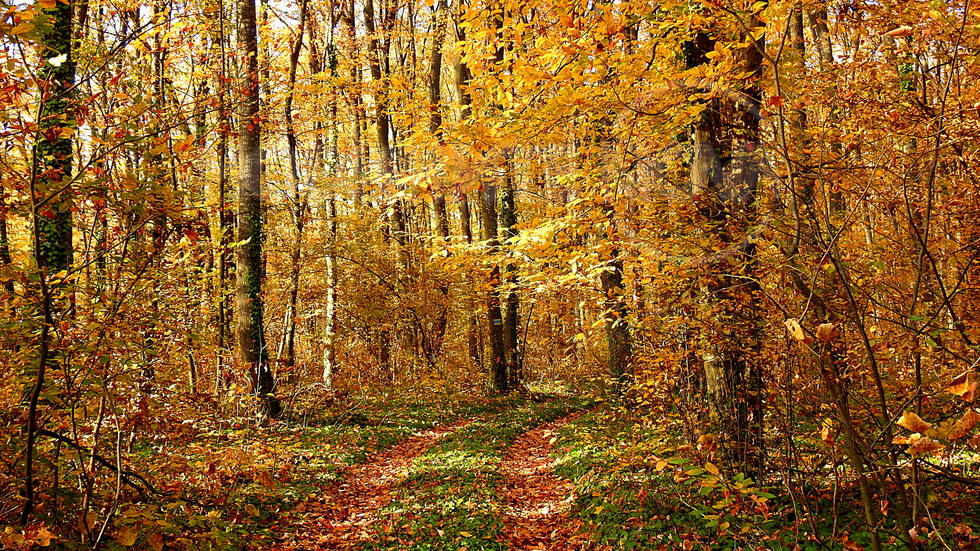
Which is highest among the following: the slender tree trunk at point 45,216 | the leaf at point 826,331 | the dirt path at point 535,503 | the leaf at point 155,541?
the slender tree trunk at point 45,216

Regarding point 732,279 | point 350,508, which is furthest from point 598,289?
point 350,508

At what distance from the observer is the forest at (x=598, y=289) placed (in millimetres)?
3402

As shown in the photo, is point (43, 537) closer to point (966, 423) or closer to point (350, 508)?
point (966, 423)

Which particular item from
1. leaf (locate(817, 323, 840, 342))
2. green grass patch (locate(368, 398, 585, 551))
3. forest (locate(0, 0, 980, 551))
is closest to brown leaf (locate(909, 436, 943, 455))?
forest (locate(0, 0, 980, 551))

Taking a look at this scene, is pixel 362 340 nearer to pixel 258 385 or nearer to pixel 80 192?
pixel 258 385

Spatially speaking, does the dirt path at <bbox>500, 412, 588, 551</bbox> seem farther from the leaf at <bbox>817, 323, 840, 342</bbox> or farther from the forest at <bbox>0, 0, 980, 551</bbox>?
the leaf at <bbox>817, 323, 840, 342</bbox>

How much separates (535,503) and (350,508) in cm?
250

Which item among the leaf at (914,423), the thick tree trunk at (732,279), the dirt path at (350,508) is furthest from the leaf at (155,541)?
the thick tree trunk at (732,279)

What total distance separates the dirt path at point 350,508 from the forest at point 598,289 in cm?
6

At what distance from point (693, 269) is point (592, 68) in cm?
200

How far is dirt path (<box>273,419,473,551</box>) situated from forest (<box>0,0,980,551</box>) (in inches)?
2.2

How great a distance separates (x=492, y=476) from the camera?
8.15 metres

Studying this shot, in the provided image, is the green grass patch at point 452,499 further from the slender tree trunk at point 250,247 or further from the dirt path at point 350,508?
the slender tree trunk at point 250,247

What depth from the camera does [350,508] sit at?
732 cm
